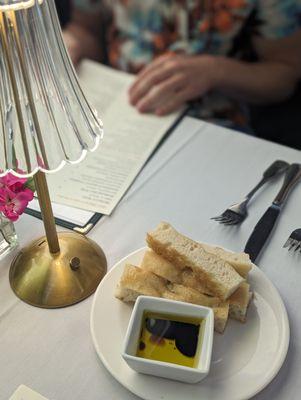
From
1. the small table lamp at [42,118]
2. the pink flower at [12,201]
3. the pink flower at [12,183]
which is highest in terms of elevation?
the small table lamp at [42,118]

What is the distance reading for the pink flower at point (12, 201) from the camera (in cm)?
66

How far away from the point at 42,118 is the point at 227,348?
338 millimetres

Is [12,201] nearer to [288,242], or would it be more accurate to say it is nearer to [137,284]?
[137,284]

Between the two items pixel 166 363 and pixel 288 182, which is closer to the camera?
pixel 166 363

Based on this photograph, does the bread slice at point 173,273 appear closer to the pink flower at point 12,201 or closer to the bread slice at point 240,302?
the bread slice at point 240,302

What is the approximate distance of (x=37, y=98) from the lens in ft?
1.62

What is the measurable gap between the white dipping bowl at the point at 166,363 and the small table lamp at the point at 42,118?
11 cm

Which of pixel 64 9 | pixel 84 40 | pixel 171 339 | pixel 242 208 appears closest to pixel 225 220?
pixel 242 208

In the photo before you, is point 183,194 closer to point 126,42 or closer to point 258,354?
point 258,354

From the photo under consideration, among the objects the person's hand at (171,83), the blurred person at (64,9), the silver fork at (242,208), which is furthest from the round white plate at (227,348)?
the blurred person at (64,9)

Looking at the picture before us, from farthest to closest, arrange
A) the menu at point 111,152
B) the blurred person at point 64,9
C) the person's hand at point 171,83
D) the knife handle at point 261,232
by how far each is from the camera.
→ 1. the blurred person at point 64,9
2. the person's hand at point 171,83
3. the menu at point 111,152
4. the knife handle at point 261,232

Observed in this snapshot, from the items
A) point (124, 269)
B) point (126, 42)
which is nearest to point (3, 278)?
point (124, 269)

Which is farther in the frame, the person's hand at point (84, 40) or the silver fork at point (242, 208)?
the person's hand at point (84, 40)

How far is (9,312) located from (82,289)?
0.10 metres
